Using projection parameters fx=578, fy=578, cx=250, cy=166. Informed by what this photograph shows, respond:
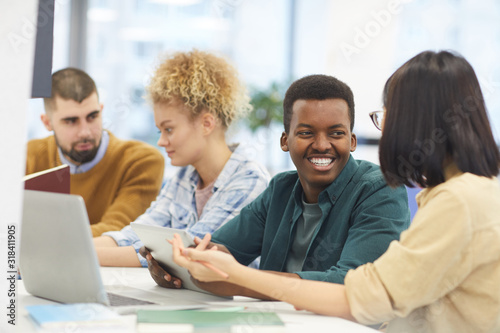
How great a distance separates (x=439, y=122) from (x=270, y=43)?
516 centimetres

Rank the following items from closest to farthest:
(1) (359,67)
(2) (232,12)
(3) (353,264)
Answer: (3) (353,264) → (1) (359,67) → (2) (232,12)

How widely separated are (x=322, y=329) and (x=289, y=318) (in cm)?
10

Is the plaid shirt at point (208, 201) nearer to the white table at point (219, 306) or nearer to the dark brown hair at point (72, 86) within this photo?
the white table at point (219, 306)

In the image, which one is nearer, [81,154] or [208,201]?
[208,201]

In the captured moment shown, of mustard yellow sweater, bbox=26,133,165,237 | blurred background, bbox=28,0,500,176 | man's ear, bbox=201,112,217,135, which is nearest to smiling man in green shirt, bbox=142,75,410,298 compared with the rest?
man's ear, bbox=201,112,217,135

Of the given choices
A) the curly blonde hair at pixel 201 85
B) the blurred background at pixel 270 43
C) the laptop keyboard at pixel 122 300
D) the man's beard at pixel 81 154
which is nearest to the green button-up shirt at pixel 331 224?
the laptop keyboard at pixel 122 300

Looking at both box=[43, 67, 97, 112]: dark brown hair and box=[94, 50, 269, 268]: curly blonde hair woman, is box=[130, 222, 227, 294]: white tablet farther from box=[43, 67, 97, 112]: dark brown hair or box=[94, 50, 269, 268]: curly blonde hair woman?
box=[43, 67, 97, 112]: dark brown hair

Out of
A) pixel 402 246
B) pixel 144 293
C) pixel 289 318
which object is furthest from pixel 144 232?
pixel 402 246

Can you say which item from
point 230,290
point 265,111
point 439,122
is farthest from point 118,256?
point 265,111

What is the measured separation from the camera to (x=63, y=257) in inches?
48.3

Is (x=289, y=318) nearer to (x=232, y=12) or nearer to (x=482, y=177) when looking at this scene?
(x=482, y=177)

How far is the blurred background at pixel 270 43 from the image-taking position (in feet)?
17.7

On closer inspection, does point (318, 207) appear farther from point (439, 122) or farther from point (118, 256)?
point (118, 256)

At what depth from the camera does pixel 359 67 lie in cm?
539
